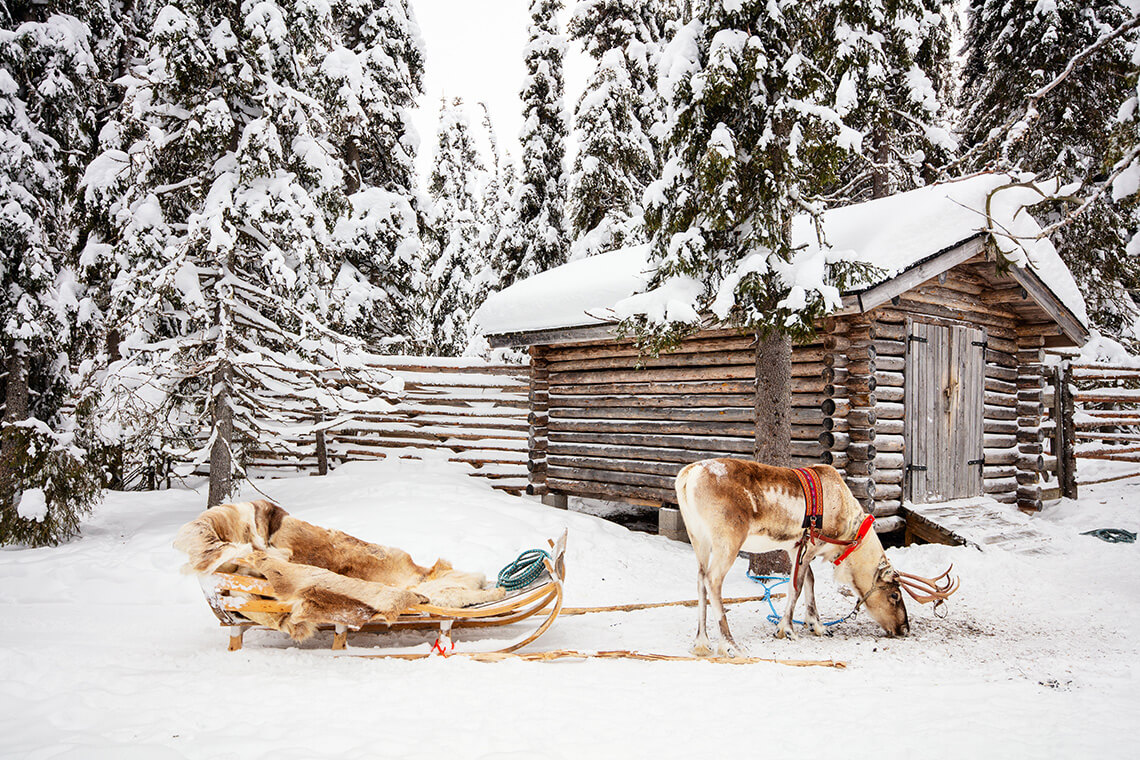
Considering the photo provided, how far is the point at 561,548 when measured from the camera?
5551 millimetres

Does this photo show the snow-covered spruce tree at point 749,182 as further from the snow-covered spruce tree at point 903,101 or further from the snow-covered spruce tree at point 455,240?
the snow-covered spruce tree at point 455,240

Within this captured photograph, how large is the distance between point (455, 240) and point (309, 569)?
20.6 meters

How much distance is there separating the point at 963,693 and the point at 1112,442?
49.9 feet

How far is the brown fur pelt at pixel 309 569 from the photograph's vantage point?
15.8 ft

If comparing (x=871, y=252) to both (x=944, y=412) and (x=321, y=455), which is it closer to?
(x=944, y=412)

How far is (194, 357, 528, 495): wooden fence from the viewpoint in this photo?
1283cm

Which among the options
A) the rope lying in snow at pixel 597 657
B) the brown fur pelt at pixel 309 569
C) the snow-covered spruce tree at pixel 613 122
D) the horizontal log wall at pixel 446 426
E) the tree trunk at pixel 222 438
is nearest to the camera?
the rope lying in snow at pixel 597 657

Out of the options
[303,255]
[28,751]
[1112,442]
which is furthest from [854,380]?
[1112,442]

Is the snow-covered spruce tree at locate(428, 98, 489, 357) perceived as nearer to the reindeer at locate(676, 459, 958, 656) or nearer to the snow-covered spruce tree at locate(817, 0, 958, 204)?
the snow-covered spruce tree at locate(817, 0, 958, 204)

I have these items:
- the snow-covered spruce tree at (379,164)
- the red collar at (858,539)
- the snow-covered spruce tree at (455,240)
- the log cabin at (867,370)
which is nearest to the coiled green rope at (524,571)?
the red collar at (858,539)

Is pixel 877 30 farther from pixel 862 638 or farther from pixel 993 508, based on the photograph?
pixel 862 638

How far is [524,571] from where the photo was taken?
5.79 metres

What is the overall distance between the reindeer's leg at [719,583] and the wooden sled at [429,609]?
3.81 feet

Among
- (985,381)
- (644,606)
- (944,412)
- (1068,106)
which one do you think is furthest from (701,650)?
(1068,106)
